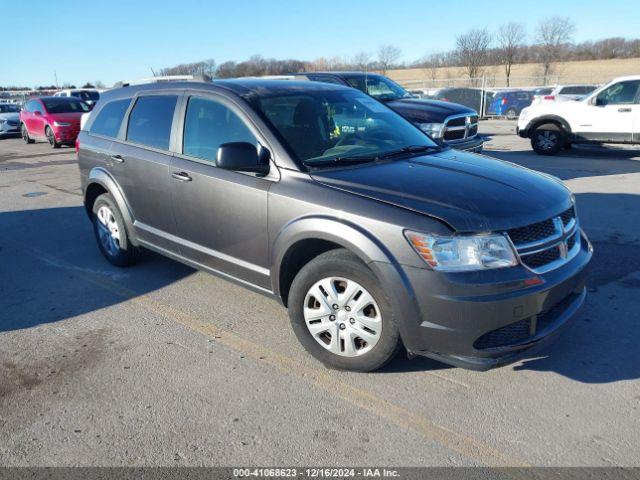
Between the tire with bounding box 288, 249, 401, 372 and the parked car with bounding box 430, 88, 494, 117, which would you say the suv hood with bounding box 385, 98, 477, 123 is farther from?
the parked car with bounding box 430, 88, 494, 117

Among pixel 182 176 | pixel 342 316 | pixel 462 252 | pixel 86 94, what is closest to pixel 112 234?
pixel 182 176

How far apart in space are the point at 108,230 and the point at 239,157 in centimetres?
262

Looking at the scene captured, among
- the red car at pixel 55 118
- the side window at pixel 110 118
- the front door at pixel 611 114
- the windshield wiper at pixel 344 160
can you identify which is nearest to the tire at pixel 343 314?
the windshield wiper at pixel 344 160

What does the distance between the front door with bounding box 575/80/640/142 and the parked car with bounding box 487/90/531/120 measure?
14578mm

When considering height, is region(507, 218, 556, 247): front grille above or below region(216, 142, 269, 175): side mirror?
below

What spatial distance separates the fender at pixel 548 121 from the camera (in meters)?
12.6

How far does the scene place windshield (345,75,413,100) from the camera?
11.2 metres

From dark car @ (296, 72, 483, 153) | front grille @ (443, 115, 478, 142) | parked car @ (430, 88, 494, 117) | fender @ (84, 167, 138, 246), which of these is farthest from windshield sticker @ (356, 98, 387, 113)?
parked car @ (430, 88, 494, 117)

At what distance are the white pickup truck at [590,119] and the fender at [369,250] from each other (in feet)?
36.6

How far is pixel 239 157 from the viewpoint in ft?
11.7

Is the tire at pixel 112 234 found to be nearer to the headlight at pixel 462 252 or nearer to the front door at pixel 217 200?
the front door at pixel 217 200

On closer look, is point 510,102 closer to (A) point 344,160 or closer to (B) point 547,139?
(B) point 547,139

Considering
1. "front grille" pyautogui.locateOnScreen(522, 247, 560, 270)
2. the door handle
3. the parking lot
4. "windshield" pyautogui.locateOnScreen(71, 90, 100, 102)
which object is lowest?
the parking lot

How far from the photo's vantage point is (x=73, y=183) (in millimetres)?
11008
